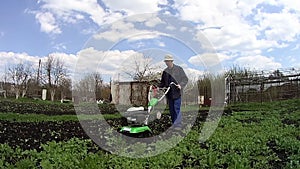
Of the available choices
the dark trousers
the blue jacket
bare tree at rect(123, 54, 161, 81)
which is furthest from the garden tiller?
bare tree at rect(123, 54, 161, 81)

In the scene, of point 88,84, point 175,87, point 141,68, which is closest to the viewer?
point 175,87

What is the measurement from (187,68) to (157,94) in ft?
3.11

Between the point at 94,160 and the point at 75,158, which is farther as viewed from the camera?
the point at 75,158

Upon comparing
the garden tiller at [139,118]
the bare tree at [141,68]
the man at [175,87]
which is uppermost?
the bare tree at [141,68]

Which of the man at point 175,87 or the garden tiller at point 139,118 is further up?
the man at point 175,87

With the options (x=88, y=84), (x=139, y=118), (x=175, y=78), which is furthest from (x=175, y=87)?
(x=88, y=84)

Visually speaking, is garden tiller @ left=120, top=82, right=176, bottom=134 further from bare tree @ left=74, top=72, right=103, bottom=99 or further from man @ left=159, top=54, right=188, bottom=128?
bare tree @ left=74, top=72, right=103, bottom=99

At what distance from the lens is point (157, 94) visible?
8656 millimetres

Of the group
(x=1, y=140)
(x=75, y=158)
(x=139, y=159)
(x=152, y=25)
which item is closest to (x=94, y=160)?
(x=75, y=158)

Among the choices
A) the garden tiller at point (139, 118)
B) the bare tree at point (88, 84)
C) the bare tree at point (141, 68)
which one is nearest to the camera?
the garden tiller at point (139, 118)

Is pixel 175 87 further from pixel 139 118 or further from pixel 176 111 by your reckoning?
pixel 139 118

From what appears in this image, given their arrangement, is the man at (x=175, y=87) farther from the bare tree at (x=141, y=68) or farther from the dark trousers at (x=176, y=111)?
the bare tree at (x=141, y=68)

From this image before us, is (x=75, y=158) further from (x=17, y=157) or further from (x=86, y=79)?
(x=86, y=79)

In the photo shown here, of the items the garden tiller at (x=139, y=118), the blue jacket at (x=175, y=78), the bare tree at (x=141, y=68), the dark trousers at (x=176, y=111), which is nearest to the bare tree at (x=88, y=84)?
the bare tree at (x=141, y=68)
